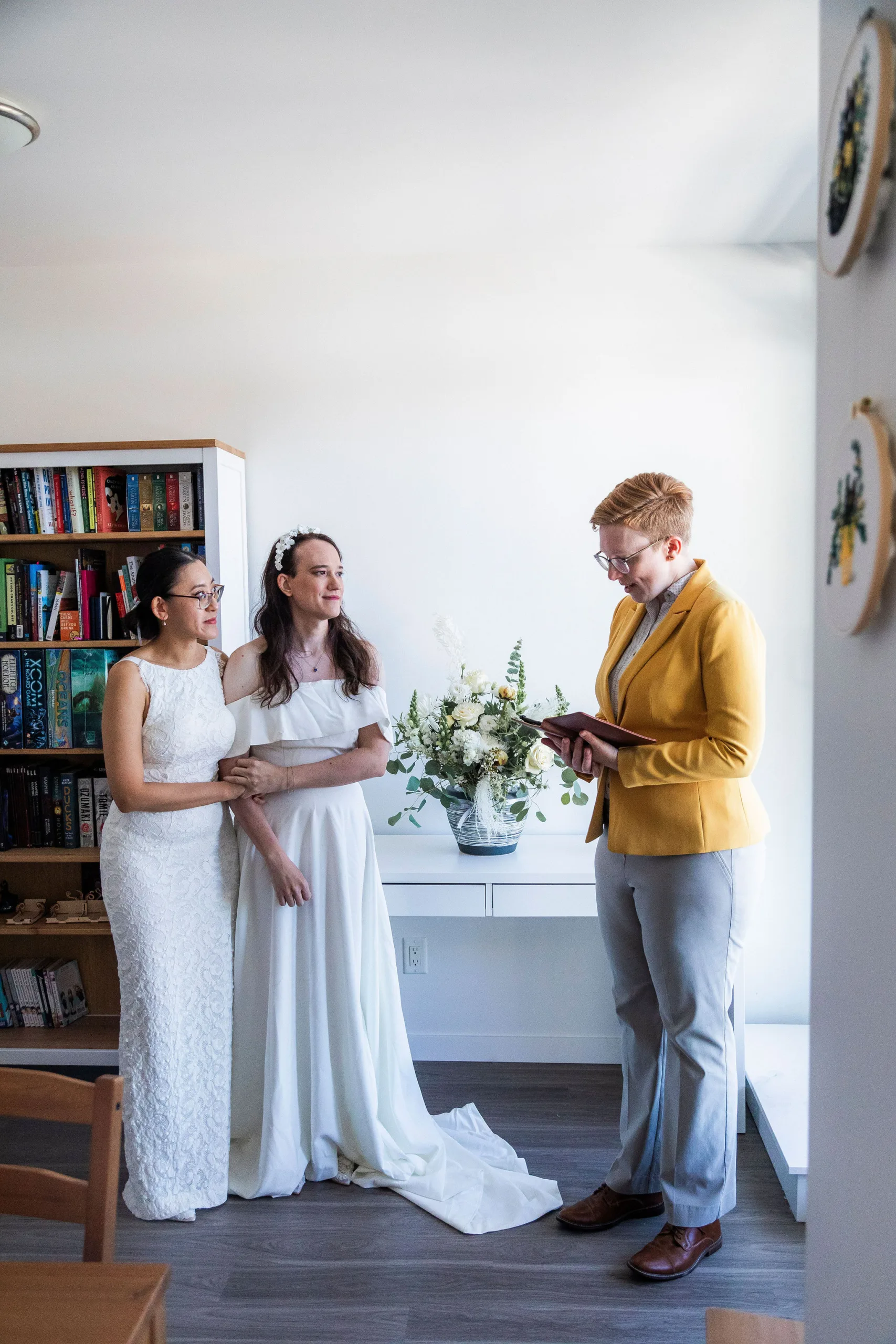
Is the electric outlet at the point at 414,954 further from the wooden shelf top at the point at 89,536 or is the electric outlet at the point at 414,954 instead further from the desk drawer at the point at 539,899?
the wooden shelf top at the point at 89,536

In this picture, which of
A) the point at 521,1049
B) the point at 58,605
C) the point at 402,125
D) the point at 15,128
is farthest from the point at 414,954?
the point at 15,128

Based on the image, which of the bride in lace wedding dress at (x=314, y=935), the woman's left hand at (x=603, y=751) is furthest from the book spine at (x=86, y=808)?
the woman's left hand at (x=603, y=751)

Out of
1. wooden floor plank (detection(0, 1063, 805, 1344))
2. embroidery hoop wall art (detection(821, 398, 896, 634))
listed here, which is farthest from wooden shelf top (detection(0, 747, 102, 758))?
embroidery hoop wall art (detection(821, 398, 896, 634))

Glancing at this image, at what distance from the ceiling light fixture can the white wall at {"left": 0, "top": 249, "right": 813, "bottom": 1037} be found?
0.93 metres

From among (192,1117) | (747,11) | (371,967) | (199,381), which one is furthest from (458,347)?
(192,1117)

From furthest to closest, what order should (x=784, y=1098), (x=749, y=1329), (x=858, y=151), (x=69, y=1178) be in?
(x=784, y=1098) → (x=749, y=1329) → (x=69, y=1178) → (x=858, y=151)

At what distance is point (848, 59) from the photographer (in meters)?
1.17

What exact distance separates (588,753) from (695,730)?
9.6 inches

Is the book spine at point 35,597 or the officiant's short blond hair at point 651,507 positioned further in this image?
the book spine at point 35,597

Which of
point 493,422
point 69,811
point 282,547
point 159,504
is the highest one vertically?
point 493,422

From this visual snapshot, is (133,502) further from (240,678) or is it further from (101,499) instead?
(240,678)

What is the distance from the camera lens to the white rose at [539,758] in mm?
2922

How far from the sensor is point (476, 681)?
3.09 metres

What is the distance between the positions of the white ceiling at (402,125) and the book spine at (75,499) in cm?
79
